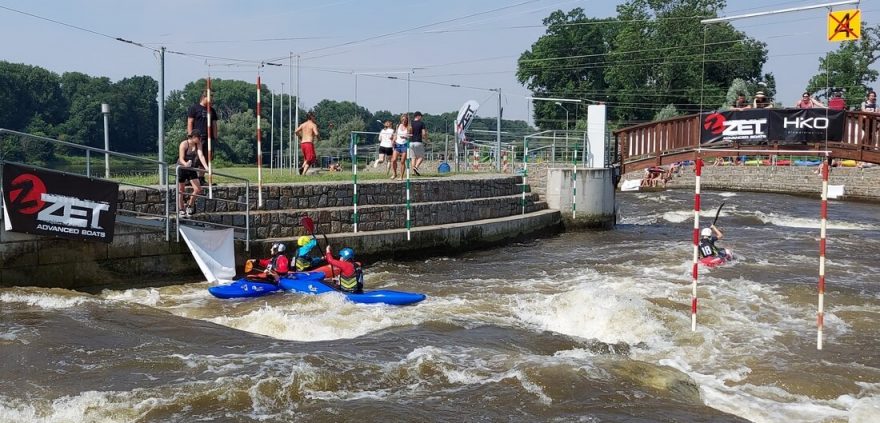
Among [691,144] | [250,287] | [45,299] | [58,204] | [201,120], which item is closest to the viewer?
[45,299]

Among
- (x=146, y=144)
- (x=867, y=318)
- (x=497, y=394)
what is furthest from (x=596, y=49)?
(x=497, y=394)

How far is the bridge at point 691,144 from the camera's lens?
728 inches

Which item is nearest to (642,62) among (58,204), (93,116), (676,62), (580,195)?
(676,62)

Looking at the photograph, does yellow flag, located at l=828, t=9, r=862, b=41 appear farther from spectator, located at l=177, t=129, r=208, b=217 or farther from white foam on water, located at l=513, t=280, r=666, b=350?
spectator, located at l=177, t=129, r=208, b=217

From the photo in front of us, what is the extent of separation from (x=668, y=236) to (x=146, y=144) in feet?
132

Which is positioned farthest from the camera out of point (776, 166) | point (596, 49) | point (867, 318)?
point (596, 49)

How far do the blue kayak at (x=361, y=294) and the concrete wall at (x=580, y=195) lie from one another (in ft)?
35.4

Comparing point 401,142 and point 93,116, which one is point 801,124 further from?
point 93,116

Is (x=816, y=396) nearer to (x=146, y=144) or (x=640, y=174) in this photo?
(x=640, y=174)

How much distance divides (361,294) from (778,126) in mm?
11843

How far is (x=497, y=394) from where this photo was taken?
767 centimetres

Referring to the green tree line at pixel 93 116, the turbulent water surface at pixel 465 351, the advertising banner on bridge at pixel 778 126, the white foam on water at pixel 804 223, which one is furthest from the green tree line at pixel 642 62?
the turbulent water surface at pixel 465 351

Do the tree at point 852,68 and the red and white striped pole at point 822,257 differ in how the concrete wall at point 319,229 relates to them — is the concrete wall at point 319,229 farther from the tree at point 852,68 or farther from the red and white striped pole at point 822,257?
the tree at point 852,68

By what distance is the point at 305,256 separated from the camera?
44.2 feet
